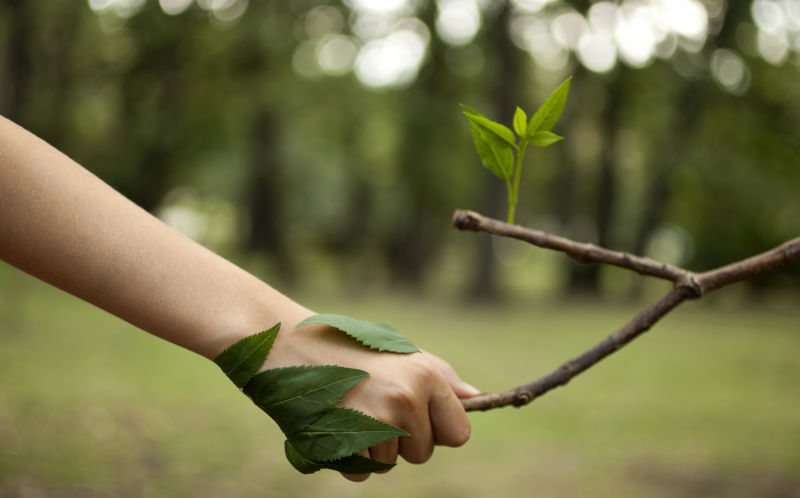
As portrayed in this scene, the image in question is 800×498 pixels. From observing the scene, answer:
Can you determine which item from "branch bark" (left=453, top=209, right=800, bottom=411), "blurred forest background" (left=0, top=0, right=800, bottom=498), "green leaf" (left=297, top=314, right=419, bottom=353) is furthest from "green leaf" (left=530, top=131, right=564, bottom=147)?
"blurred forest background" (left=0, top=0, right=800, bottom=498)

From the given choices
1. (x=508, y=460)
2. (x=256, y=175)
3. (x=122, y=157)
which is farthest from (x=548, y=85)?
(x=508, y=460)

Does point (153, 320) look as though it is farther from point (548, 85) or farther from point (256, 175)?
point (548, 85)

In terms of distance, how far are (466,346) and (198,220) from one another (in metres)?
18.9

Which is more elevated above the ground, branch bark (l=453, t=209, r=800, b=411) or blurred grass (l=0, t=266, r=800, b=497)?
branch bark (l=453, t=209, r=800, b=411)

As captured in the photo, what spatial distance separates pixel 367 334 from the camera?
3.64ft

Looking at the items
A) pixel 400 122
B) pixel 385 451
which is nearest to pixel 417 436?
pixel 385 451

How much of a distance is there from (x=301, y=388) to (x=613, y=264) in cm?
60

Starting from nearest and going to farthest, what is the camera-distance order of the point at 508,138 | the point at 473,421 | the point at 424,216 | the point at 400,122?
the point at 508,138 → the point at 473,421 → the point at 400,122 → the point at 424,216

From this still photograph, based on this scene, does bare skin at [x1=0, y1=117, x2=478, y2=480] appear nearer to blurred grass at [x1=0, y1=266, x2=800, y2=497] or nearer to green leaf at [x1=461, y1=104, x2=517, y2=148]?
green leaf at [x1=461, y1=104, x2=517, y2=148]

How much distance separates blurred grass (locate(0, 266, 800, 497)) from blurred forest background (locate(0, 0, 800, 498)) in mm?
40

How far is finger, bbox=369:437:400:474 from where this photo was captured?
1.08 m

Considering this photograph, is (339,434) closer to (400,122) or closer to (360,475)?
(360,475)

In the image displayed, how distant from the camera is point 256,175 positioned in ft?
61.0

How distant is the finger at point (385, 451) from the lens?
1.08 metres
